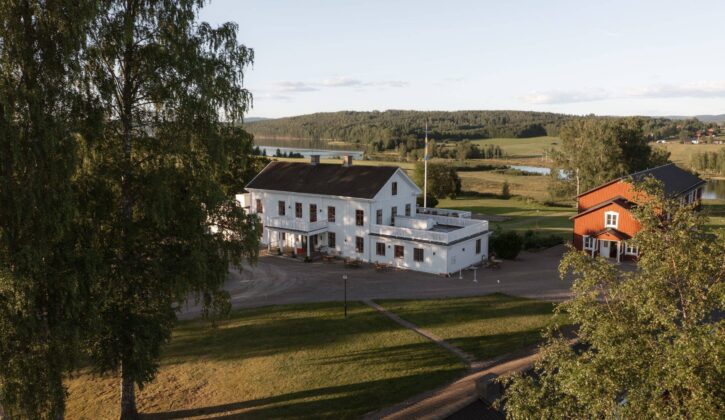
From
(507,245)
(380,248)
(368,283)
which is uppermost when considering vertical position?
(380,248)

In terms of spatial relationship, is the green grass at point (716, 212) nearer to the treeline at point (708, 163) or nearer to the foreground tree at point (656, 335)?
the treeline at point (708, 163)

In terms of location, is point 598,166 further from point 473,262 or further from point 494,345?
point 494,345

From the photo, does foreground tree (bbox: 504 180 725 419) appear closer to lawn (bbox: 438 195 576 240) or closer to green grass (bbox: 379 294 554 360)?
green grass (bbox: 379 294 554 360)

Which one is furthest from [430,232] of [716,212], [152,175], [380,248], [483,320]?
[716,212]

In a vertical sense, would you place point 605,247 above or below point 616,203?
below

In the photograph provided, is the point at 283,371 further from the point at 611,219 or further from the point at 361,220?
the point at 611,219

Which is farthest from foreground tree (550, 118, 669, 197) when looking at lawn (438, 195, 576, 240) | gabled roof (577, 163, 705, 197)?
gabled roof (577, 163, 705, 197)
